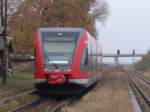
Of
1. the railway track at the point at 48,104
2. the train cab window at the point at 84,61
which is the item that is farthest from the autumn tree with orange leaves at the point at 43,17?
the train cab window at the point at 84,61

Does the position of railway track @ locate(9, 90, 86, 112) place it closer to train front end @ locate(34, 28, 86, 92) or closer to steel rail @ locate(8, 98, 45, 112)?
steel rail @ locate(8, 98, 45, 112)

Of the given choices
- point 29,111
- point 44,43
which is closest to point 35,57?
point 44,43

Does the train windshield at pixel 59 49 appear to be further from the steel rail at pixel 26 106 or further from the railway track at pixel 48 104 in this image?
the steel rail at pixel 26 106

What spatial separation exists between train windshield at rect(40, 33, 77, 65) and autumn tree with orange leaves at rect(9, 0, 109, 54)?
1438 inches

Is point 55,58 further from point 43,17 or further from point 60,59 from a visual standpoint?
point 43,17

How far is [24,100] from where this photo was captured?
91.2 ft

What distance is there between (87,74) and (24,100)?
332cm

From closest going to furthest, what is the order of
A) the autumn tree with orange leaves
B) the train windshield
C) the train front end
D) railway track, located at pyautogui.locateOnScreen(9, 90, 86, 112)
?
railway track, located at pyautogui.locateOnScreen(9, 90, 86, 112) → the train front end → the train windshield → the autumn tree with orange leaves

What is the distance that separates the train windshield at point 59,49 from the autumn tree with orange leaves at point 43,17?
36.5m

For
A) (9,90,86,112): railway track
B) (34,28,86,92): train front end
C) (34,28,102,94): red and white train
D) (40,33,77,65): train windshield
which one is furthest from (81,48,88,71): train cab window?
(9,90,86,112): railway track

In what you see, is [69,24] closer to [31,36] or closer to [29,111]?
[31,36]

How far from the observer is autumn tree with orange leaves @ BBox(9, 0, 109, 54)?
6550cm

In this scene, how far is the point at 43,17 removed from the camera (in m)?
69.6

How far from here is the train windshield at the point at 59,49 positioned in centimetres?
2711
